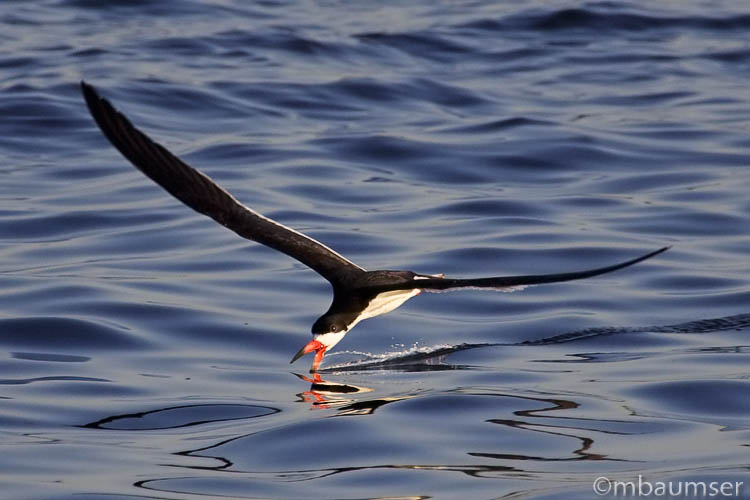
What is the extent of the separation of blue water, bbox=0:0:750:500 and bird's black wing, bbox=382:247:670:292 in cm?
72

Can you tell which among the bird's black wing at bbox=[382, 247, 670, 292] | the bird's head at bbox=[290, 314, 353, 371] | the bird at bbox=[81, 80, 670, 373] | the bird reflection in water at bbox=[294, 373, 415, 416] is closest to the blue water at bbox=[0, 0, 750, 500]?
the bird reflection in water at bbox=[294, 373, 415, 416]

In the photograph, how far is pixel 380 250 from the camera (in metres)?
11.4

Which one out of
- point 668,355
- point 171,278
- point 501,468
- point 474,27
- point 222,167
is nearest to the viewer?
point 501,468

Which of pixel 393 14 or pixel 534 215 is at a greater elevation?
pixel 393 14

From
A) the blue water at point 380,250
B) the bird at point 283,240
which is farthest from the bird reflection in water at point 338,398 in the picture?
the bird at point 283,240

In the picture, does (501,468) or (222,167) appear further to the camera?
(222,167)

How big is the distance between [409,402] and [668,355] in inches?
80.1

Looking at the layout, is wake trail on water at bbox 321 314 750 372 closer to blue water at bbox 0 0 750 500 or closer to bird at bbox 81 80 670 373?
blue water at bbox 0 0 750 500

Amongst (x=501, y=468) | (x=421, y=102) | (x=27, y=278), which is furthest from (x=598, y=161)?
(x=501, y=468)

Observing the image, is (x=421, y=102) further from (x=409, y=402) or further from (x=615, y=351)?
(x=409, y=402)

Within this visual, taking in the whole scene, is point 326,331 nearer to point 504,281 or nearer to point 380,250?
point 504,281

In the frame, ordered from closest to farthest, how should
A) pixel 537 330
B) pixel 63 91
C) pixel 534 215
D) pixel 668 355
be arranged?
pixel 668 355 → pixel 537 330 → pixel 534 215 → pixel 63 91

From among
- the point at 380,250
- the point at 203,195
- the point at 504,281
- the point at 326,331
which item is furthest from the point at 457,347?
the point at 380,250

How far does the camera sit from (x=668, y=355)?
8680mm
